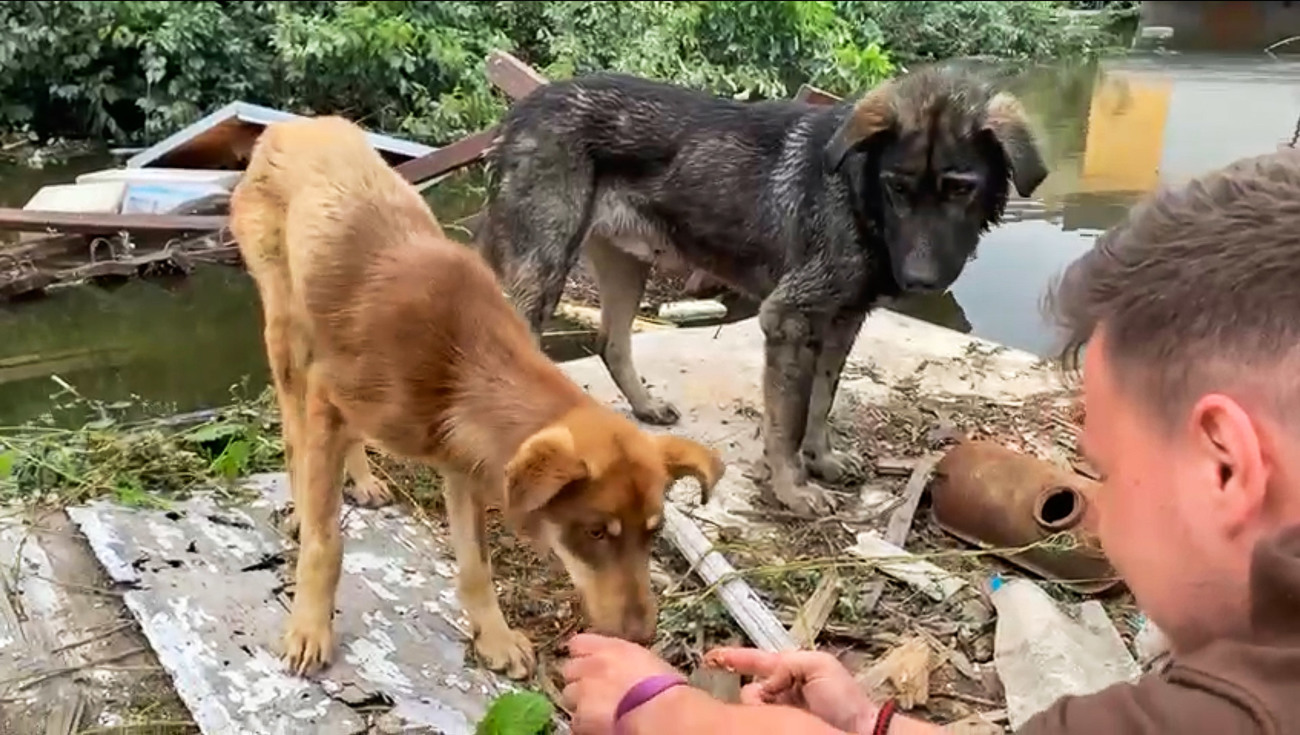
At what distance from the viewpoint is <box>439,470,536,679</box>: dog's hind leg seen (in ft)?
12.8

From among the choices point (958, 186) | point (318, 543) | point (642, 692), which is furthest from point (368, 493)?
point (642, 692)

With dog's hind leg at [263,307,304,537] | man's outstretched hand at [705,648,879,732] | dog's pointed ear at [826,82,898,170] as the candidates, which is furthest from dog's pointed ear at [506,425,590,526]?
dog's pointed ear at [826,82,898,170]

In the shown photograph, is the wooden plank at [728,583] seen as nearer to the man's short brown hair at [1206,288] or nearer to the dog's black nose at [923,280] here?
the dog's black nose at [923,280]

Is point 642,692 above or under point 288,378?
above

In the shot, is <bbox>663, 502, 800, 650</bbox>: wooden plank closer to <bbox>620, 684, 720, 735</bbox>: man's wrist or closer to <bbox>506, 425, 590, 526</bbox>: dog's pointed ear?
<bbox>506, 425, 590, 526</bbox>: dog's pointed ear

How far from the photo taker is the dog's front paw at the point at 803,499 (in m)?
5.16

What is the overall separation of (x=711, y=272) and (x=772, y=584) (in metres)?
1.76

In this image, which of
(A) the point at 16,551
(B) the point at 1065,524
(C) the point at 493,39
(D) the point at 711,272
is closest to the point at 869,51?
(C) the point at 493,39

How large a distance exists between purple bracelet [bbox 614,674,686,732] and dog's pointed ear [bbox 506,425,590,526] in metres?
0.99

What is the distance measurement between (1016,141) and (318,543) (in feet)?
9.44

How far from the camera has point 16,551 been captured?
443 cm

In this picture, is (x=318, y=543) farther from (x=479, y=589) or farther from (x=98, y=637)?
(x=98, y=637)

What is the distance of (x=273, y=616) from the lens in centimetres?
409

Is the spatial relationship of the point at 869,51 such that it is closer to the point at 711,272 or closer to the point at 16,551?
the point at 711,272
